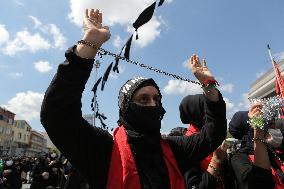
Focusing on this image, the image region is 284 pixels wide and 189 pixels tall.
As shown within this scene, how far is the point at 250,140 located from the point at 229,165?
0.78ft

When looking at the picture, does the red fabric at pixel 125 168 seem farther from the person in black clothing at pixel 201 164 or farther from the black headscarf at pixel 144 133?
the person in black clothing at pixel 201 164

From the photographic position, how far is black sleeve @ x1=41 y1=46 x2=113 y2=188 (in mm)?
1727

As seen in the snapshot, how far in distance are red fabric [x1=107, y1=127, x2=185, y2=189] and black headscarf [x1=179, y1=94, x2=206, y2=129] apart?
0.78 m

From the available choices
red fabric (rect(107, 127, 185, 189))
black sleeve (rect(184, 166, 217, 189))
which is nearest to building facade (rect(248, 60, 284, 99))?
black sleeve (rect(184, 166, 217, 189))

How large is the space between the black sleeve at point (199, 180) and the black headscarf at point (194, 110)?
0.41 m

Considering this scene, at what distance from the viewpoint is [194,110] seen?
294 centimetres

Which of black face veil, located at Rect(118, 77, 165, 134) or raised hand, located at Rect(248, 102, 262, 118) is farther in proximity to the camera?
raised hand, located at Rect(248, 102, 262, 118)

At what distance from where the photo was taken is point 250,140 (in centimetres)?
282

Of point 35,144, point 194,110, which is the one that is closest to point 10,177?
point 194,110

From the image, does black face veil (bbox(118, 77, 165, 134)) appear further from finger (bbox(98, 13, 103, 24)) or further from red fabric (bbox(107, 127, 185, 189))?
finger (bbox(98, 13, 103, 24))

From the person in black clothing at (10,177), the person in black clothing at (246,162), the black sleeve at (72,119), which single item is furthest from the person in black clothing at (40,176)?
the black sleeve at (72,119)

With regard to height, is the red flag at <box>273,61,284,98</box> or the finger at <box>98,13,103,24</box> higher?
the red flag at <box>273,61,284,98</box>

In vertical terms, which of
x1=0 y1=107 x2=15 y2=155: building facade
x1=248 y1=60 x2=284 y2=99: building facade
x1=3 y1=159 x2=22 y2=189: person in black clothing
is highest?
x1=0 y1=107 x2=15 y2=155: building facade

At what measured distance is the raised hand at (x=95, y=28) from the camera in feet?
6.10
